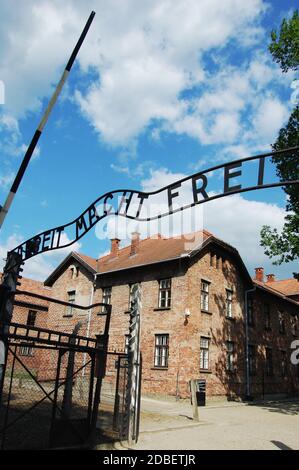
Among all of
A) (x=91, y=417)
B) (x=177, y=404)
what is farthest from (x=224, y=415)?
(x=91, y=417)

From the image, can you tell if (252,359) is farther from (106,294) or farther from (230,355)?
(106,294)

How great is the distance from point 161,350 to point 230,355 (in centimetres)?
495

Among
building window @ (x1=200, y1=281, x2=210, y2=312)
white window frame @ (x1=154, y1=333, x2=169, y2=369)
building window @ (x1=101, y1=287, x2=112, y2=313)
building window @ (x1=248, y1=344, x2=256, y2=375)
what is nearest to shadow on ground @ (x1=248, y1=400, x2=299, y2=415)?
building window @ (x1=248, y1=344, x2=256, y2=375)

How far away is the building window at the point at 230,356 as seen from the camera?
22075 mm

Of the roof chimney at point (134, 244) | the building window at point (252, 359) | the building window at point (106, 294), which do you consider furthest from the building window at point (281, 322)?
the building window at point (106, 294)

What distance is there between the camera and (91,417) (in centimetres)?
761

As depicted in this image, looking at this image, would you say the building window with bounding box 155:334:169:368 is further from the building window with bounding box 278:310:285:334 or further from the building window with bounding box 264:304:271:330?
the building window with bounding box 278:310:285:334

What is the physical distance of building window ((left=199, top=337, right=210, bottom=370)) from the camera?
2003cm

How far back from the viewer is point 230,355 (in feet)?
73.7

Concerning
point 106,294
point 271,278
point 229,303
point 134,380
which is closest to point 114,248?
point 106,294

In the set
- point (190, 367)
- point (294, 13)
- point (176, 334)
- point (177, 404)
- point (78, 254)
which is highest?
point (294, 13)

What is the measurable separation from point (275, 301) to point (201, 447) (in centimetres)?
2189
